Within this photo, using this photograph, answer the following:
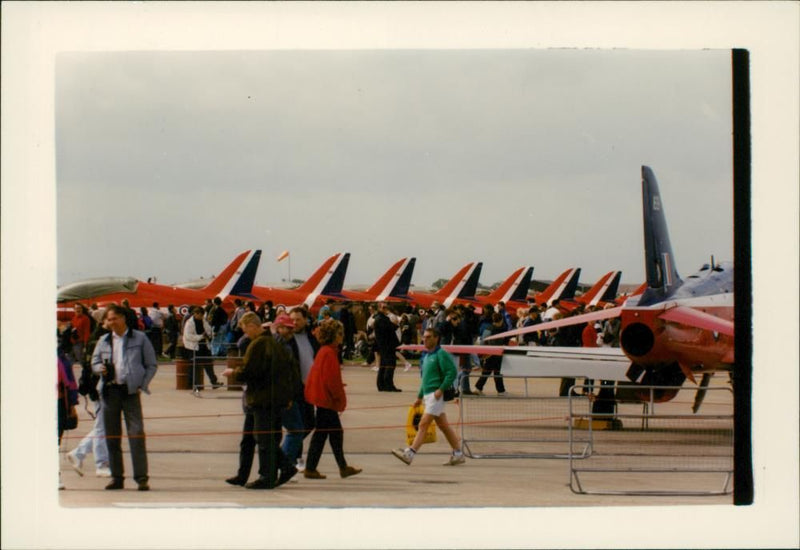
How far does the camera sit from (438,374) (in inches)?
499

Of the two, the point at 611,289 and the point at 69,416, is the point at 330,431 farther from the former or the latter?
the point at 611,289

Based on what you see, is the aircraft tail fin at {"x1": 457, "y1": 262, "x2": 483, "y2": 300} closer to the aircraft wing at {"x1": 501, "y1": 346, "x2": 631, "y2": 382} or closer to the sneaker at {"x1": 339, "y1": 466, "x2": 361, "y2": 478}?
the aircraft wing at {"x1": 501, "y1": 346, "x2": 631, "y2": 382}

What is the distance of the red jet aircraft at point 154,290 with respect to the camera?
32.0 metres

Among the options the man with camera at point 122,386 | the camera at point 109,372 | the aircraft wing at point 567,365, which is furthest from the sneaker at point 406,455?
the aircraft wing at point 567,365

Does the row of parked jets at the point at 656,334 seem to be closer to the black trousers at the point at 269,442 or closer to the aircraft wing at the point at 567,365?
the aircraft wing at the point at 567,365

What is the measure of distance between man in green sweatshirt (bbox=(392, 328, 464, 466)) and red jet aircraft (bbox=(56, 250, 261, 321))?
16.8 m

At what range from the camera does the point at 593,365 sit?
1753cm

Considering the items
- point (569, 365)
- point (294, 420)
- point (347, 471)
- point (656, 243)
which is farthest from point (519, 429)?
point (294, 420)

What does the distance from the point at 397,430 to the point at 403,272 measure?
2817cm

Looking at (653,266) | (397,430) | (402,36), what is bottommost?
(397,430)

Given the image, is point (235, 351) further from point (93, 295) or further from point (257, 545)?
point (257, 545)

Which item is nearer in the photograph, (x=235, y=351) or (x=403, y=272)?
(x=235, y=351)

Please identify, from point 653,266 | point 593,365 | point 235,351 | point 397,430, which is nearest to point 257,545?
point 397,430

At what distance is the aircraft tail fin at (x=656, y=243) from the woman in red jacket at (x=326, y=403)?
7.55 metres
